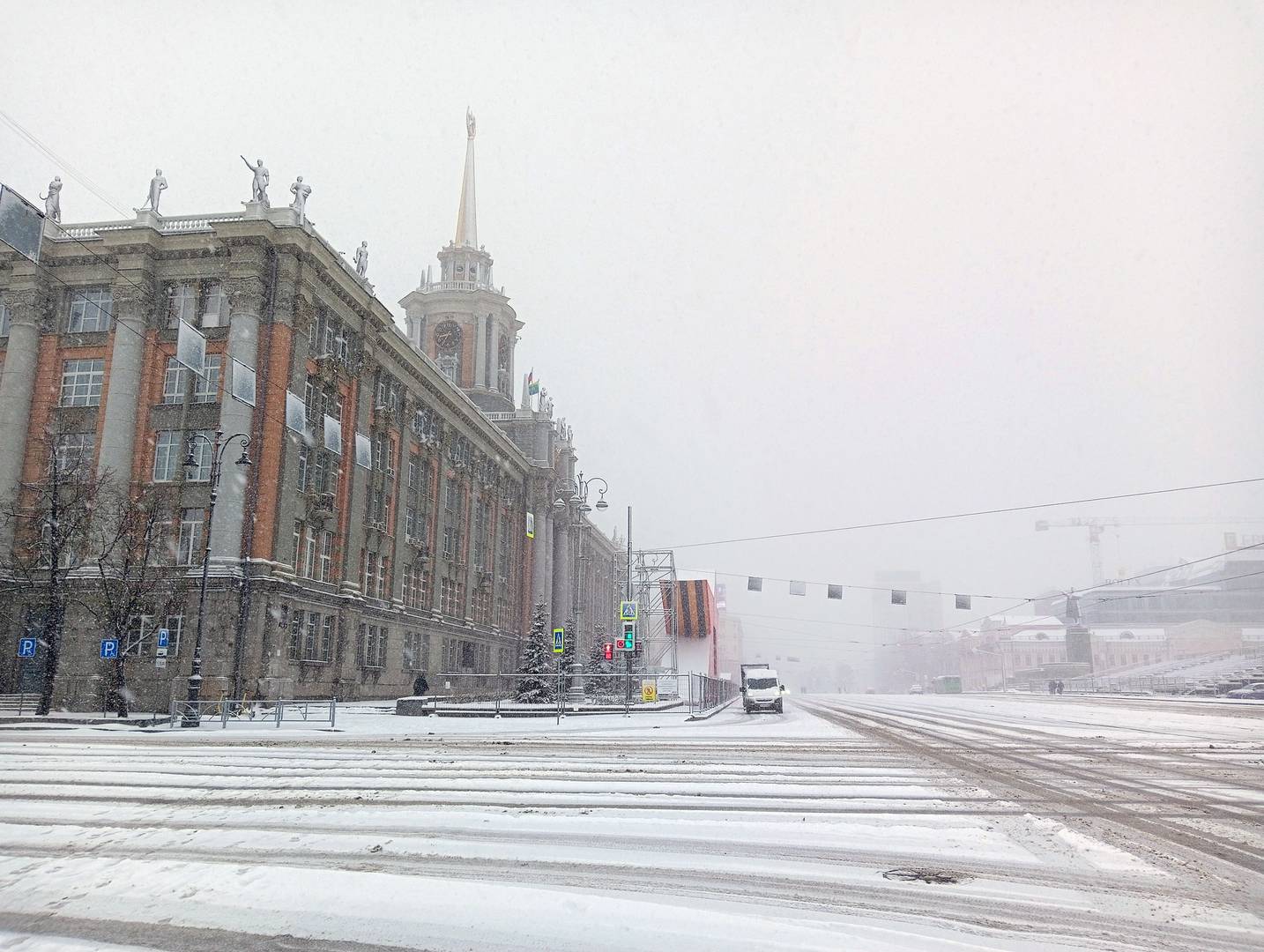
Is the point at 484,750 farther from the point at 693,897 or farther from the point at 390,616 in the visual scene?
the point at 390,616

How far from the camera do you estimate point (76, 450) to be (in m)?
38.2

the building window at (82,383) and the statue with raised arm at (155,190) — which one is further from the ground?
the statue with raised arm at (155,190)

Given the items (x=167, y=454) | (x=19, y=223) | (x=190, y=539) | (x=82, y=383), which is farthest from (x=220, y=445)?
(x=19, y=223)

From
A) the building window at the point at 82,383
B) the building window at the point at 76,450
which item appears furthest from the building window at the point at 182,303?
the building window at the point at 76,450

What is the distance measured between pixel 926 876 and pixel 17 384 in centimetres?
4595

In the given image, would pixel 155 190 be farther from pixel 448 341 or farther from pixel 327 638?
pixel 448 341

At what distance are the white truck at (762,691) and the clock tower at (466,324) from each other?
5130 centimetres

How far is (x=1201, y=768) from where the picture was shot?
46.6ft

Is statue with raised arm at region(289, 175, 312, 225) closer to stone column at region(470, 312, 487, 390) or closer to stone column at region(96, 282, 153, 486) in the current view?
stone column at region(96, 282, 153, 486)

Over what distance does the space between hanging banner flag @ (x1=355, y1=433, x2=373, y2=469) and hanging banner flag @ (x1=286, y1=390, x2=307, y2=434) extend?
5909mm

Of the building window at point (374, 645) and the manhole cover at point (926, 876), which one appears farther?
the building window at point (374, 645)

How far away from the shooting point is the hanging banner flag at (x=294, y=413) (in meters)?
37.2

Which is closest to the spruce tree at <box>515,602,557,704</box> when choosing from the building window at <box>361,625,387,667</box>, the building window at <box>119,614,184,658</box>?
the building window at <box>361,625,387,667</box>

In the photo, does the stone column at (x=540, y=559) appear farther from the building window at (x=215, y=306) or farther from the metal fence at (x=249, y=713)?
the metal fence at (x=249, y=713)
